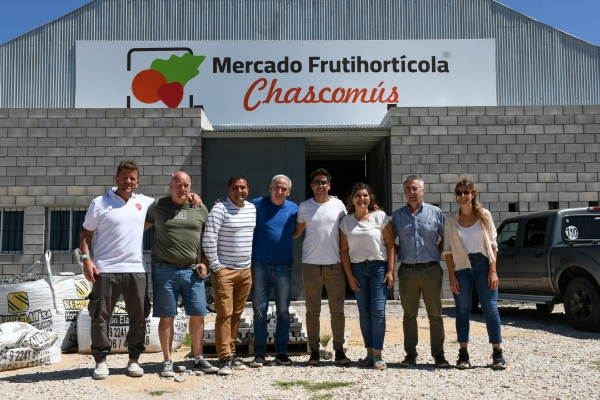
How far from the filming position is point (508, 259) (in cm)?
1006

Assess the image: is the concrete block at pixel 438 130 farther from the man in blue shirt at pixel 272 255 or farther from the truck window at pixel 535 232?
the man in blue shirt at pixel 272 255

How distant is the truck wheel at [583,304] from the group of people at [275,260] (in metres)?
2.93

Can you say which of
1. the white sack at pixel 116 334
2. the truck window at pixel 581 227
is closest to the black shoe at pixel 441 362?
the white sack at pixel 116 334

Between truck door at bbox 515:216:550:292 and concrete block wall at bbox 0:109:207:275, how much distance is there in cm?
662

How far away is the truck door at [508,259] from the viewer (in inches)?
390

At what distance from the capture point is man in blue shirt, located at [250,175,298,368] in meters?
6.00

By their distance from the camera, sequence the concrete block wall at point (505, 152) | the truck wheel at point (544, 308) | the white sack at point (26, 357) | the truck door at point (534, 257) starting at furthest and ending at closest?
the concrete block wall at point (505, 152), the truck wheel at point (544, 308), the truck door at point (534, 257), the white sack at point (26, 357)

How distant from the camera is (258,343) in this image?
617 cm

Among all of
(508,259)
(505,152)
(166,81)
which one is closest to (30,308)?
(508,259)

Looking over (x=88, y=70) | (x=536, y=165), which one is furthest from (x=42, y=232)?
(x=536, y=165)

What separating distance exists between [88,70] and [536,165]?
11.9m

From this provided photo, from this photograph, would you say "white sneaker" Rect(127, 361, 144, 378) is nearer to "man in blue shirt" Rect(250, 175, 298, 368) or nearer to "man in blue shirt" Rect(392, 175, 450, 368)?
"man in blue shirt" Rect(250, 175, 298, 368)

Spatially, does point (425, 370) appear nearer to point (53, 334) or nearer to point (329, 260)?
point (329, 260)

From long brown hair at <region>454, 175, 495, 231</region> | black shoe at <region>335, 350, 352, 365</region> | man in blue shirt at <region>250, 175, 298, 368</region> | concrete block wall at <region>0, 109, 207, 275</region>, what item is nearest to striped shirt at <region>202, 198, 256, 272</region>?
man in blue shirt at <region>250, 175, 298, 368</region>
